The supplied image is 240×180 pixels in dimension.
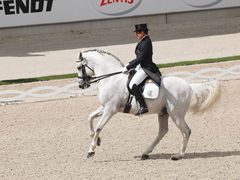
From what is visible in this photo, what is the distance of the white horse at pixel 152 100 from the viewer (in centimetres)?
1461

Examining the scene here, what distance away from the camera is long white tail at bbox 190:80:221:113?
14891mm

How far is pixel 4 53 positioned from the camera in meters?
30.7

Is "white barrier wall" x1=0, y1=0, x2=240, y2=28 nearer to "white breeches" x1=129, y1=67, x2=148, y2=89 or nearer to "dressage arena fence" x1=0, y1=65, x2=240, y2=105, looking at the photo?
"dressage arena fence" x1=0, y1=65, x2=240, y2=105

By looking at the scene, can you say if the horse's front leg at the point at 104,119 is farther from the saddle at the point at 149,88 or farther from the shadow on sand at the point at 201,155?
the shadow on sand at the point at 201,155

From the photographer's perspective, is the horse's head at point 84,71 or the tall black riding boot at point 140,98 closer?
the tall black riding boot at point 140,98

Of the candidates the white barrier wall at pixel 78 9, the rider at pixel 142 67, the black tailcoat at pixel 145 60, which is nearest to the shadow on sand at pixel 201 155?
the rider at pixel 142 67

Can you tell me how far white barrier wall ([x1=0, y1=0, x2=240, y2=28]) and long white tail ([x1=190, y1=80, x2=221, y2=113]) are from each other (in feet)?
61.7

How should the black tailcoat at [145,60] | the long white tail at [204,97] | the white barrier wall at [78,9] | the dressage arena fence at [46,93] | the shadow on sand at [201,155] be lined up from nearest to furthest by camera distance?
the black tailcoat at [145,60], the shadow on sand at [201,155], the long white tail at [204,97], the dressage arena fence at [46,93], the white barrier wall at [78,9]

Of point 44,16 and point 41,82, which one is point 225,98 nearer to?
point 41,82

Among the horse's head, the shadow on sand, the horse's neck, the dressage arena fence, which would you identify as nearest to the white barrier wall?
the dressage arena fence

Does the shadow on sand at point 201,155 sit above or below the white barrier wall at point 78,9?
above

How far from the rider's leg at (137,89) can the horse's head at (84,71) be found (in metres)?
1.03

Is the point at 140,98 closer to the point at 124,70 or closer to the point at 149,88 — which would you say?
the point at 149,88

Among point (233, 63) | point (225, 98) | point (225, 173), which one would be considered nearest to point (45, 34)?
point (233, 63)
